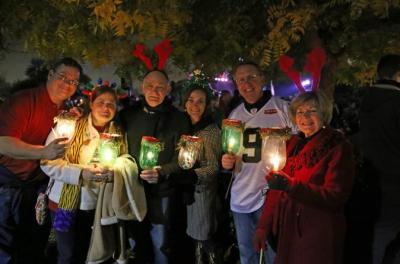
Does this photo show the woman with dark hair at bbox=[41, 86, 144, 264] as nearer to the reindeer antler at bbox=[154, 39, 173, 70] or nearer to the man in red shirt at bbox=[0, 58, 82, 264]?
the man in red shirt at bbox=[0, 58, 82, 264]

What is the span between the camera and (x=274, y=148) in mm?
3381

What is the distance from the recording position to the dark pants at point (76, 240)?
3768 millimetres

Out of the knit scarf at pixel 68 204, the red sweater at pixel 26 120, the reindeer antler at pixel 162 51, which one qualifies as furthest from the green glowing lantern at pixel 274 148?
the red sweater at pixel 26 120

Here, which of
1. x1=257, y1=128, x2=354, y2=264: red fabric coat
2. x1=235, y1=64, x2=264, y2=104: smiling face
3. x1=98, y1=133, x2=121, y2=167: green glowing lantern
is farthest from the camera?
x1=235, y1=64, x2=264, y2=104: smiling face

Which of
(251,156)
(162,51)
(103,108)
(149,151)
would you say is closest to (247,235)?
(251,156)

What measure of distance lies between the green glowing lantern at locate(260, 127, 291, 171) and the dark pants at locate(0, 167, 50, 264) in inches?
97.0

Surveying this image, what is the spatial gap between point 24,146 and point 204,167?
1807 mm

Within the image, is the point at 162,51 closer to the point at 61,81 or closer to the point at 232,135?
the point at 61,81

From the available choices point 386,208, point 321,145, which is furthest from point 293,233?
point 386,208

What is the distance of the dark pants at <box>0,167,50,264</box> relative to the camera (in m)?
4.03

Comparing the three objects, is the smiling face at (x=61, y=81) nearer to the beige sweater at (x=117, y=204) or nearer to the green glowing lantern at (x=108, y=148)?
the green glowing lantern at (x=108, y=148)

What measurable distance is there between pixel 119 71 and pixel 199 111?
1933mm

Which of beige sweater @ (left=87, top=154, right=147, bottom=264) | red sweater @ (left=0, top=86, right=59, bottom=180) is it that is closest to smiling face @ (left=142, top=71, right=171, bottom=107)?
beige sweater @ (left=87, top=154, right=147, bottom=264)

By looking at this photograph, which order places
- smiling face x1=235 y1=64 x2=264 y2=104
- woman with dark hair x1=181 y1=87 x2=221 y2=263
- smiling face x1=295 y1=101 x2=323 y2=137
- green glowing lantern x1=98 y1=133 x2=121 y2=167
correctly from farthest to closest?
1. woman with dark hair x1=181 y1=87 x2=221 y2=263
2. smiling face x1=235 y1=64 x2=264 y2=104
3. green glowing lantern x1=98 y1=133 x2=121 y2=167
4. smiling face x1=295 y1=101 x2=323 y2=137
